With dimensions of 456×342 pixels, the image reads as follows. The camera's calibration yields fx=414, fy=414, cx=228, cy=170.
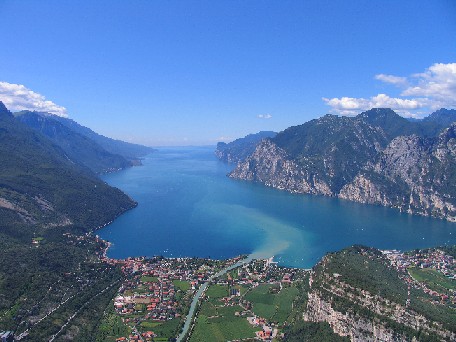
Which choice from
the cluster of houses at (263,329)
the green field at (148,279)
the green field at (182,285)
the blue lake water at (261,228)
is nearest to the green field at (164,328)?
the cluster of houses at (263,329)

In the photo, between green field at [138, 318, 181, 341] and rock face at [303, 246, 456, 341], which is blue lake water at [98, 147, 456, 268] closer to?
rock face at [303, 246, 456, 341]

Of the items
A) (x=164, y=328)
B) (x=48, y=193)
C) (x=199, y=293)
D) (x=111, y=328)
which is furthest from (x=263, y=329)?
(x=48, y=193)

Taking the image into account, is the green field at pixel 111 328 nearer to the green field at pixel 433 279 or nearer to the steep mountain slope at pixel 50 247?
the steep mountain slope at pixel 50 247

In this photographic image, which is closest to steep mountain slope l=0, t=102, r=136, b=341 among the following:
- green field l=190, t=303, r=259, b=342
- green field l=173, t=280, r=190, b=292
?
green field l=173, t=280, r=190, b=292

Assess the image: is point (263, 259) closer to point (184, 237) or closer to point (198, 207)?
point (184, 237)

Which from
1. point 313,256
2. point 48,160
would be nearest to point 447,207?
point 313,256
